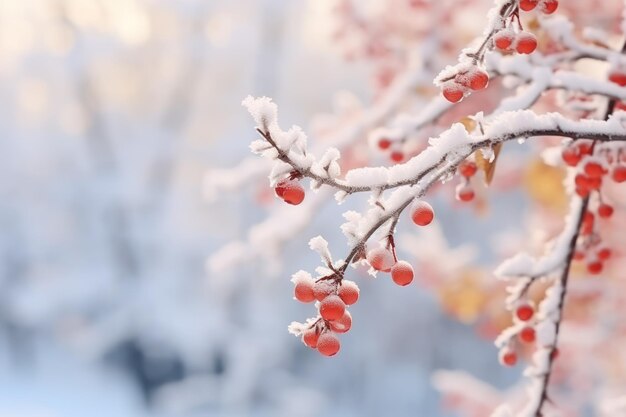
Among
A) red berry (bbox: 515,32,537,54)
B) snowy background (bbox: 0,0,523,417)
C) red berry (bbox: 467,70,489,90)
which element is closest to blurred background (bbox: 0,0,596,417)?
snowy background (bbox: 0,0,523,417)

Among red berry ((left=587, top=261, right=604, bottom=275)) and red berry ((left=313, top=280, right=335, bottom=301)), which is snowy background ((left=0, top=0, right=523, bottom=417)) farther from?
red berry ((left=313, top=280, right=335, bottom=301))

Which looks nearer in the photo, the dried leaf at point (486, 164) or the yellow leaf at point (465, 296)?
the dried leaf at point (486, 164)

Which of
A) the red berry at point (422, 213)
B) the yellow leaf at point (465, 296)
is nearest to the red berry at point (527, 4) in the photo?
the red berry at point (422, 213)

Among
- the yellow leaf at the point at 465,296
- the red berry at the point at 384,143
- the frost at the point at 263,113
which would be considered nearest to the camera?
the frost at the point at 263,113

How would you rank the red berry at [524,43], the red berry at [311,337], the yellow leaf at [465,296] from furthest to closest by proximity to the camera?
the yellow leaf at [465,296], the red berry at [524,43], the red berry at [311,337]

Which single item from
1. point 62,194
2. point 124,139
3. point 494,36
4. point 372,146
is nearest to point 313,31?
point 124,139

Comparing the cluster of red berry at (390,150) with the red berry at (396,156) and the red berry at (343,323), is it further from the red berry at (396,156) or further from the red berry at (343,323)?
the red berry at (343,323)

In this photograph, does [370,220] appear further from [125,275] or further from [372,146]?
[125,275]

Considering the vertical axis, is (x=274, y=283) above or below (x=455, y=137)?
above
